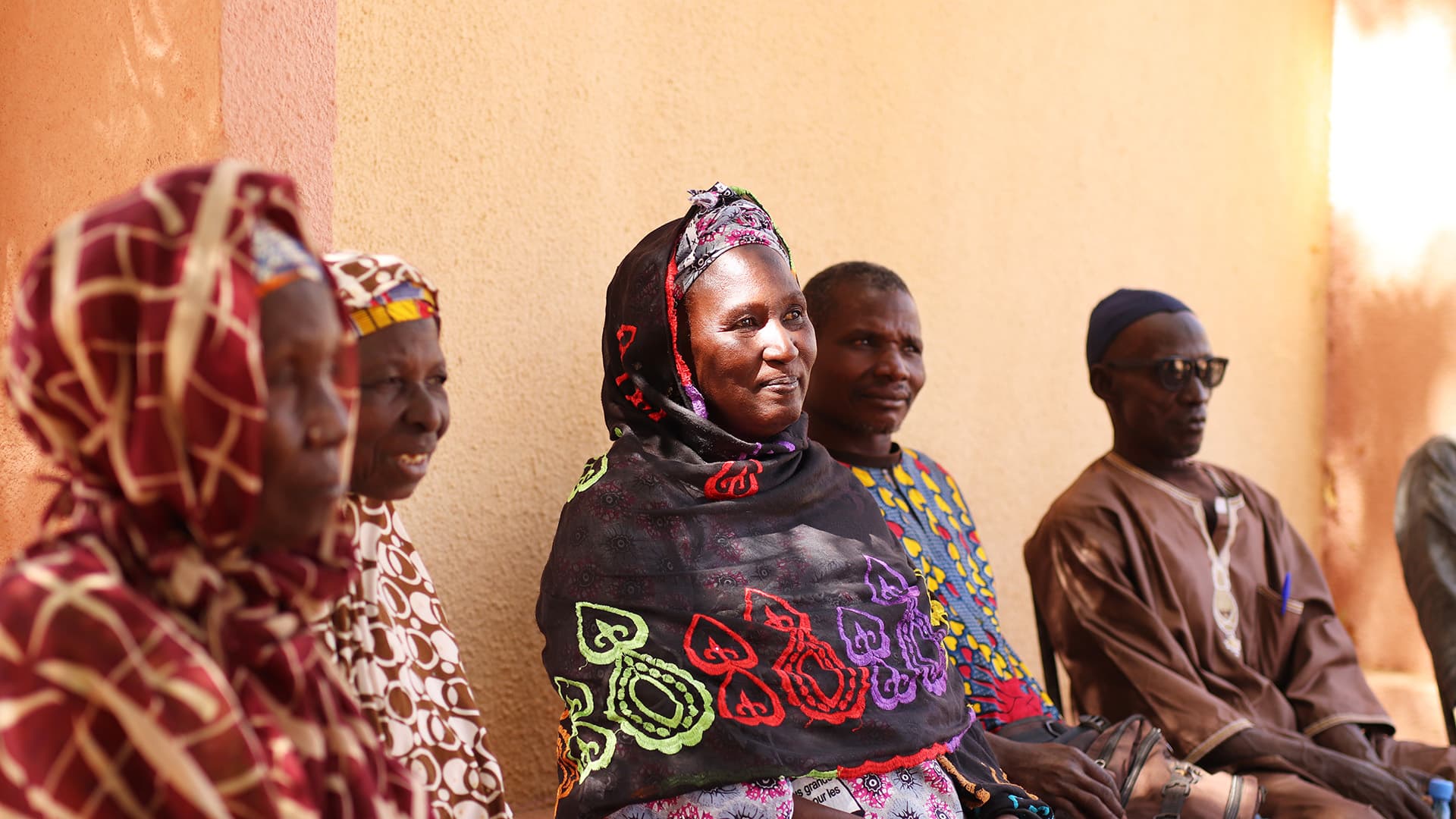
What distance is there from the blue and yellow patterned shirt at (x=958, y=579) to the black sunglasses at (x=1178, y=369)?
1.03 meters

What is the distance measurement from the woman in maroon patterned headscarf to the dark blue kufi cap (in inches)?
150

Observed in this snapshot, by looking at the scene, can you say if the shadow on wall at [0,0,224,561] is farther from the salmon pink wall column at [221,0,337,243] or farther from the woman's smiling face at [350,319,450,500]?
the woman's smiling face at [350,319,450,500]

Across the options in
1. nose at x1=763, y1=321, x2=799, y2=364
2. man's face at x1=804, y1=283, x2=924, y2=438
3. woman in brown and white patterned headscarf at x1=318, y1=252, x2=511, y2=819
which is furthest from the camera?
man's face at x1=804, y1=283, x2=924, y2=438

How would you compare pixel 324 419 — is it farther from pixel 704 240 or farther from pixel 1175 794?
pixel 1175 794

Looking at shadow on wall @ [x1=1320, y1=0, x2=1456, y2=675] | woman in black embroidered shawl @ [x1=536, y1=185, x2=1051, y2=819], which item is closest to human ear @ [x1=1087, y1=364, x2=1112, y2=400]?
woman in black embroidered shawl @ [x1=536, y1=185, x2=1051, y2=819]

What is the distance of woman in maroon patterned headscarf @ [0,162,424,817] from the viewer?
4.79ft

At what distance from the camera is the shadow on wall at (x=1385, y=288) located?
7141 millimetres

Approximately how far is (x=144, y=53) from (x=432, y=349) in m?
1.50

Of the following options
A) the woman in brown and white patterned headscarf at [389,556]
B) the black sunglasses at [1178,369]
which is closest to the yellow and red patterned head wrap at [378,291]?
the woman in brown and white patterned headscarf at [389,556]

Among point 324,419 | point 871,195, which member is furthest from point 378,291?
point 871,195

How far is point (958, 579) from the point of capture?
13.4 feet

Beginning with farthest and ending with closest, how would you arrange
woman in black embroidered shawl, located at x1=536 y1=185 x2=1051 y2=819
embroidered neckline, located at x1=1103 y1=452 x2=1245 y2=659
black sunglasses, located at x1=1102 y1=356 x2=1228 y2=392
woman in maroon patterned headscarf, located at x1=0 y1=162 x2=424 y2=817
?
black sunglasses, located at x1=1102 y1=356 x2=1228 y2=392, embroidered neckline, located at x1=1103 y1=452 x2=1245 y2=659, woman in black embroidered shawl, located at x1=536 y1=185 x2=1051 y2=819, woman in maroon patterned headscarf, located at x1=0 y1=162 x2=424 y2=817

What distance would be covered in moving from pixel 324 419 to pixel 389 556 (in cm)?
92

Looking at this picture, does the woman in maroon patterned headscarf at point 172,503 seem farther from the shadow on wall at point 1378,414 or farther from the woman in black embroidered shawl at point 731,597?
the shadow on wall at point 1378,414
